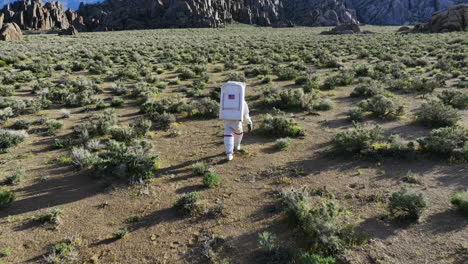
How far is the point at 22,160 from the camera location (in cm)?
796

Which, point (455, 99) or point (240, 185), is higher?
point (455, 99)

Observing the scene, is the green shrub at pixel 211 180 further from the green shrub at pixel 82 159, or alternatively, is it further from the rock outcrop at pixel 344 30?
the rock outcrop at pixel 344 30

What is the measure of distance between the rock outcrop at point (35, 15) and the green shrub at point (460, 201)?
142802mm

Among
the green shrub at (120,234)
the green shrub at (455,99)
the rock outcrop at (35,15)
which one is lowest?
the green shrub at (120,234)

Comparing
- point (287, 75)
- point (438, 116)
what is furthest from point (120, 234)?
point (287, 75)

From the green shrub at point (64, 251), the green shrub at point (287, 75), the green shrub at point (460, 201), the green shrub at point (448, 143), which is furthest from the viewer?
the green shrub at point (287, 75)

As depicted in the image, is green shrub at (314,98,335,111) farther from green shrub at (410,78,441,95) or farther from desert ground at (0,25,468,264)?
green shrub at (410,78,441,95)

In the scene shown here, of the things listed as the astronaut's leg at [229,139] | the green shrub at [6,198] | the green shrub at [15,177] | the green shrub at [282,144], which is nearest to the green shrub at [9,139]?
the green shrub at [15,177]

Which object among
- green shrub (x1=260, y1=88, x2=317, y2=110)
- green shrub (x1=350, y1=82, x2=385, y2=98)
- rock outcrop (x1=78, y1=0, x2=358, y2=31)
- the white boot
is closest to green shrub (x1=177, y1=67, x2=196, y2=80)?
green shrub (x1=260, y1=88, x2=317, y2=110)

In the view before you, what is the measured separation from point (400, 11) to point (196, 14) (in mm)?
127158

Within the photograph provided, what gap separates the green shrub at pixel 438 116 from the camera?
919 centimetres

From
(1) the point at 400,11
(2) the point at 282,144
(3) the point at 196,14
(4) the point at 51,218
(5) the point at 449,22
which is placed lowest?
(4) the point at 51,218

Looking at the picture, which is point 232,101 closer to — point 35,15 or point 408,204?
point 408,204

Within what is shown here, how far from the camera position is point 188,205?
18.0ft
